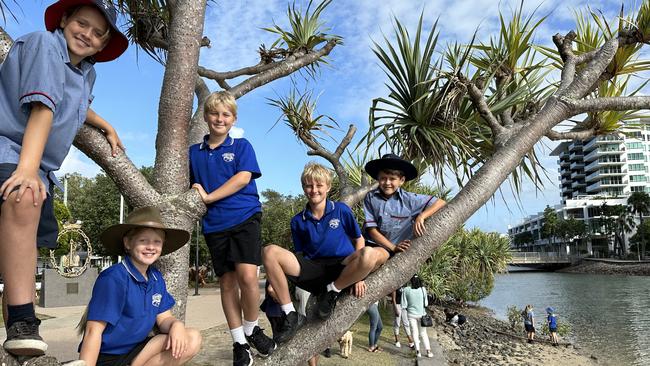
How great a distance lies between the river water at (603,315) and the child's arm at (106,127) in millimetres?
17367

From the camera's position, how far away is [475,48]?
5500 millimetres

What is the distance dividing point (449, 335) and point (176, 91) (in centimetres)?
1404

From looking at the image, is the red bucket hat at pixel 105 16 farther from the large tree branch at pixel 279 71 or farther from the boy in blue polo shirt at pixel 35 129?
the large tree branch at pixel 279 71

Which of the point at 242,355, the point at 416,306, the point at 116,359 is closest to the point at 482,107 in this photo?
the point at 242,355

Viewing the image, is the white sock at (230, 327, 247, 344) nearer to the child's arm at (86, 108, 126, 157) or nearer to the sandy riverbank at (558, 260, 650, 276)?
the child's arm at (86, 108, 126, 157)

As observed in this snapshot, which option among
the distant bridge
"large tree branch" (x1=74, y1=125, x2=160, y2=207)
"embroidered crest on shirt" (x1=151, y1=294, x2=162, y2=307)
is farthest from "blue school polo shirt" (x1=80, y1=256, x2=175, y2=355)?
the distant bridge

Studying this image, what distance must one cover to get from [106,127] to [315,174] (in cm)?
138

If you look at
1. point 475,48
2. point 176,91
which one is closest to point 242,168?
point 176,91

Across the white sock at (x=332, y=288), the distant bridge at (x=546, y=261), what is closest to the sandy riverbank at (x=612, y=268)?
the distant bridge at (x=546, y=261)

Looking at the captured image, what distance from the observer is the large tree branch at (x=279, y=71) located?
171 inches

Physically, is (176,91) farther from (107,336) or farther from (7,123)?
(107,336)

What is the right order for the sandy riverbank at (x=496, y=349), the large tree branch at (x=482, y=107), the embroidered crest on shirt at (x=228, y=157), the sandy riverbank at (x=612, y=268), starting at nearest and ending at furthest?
the embroidered crest on shirt at (x=228, y=157) → the large tree branch at (x=482, y=107) → the sandy riverbank at (x=496, y=349) → the sandy riverbank at (x=612, y=268)

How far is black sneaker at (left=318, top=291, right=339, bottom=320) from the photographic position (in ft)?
9.56

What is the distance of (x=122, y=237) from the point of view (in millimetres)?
2781
